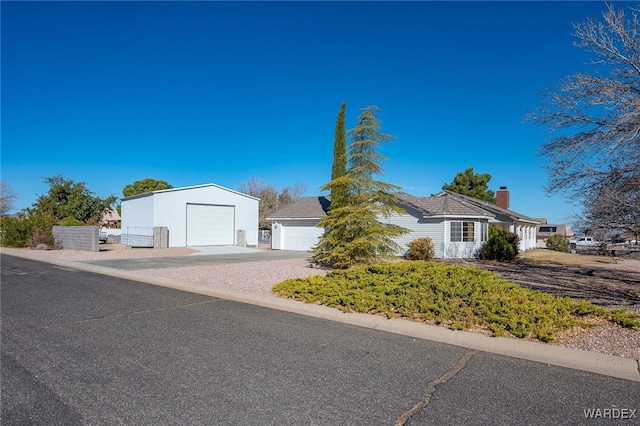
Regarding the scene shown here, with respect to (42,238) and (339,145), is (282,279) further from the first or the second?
(42,238)

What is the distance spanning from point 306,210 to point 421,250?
9.51m

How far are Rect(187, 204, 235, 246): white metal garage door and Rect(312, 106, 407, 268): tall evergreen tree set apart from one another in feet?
58.8

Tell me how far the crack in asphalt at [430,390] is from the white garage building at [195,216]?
2623 cm

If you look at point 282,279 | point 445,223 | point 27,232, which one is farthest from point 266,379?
point 27,232

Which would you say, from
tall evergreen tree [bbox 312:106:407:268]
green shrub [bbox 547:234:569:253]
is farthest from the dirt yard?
green shrub [bbox 547:234:569:253]

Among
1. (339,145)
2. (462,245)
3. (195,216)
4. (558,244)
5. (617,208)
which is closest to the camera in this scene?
(617,208)

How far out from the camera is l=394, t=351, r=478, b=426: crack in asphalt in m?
3.43

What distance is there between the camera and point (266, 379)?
13.8 feet

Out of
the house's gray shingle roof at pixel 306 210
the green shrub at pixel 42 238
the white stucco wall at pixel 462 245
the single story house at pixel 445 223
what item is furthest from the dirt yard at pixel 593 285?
the green shrub at pixel 42 238

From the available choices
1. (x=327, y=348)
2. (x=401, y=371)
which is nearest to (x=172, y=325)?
(x=327, y=348)

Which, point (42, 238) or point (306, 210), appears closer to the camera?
point (42, 238)

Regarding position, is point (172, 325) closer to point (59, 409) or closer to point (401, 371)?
point (59, 409)

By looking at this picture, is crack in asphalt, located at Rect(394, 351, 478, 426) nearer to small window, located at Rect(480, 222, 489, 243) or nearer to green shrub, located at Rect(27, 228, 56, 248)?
small window, located at Rect(480, 222, 489, 243)

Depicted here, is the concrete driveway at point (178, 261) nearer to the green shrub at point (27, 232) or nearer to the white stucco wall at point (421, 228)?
the white stucco wall at point (421, 228)
